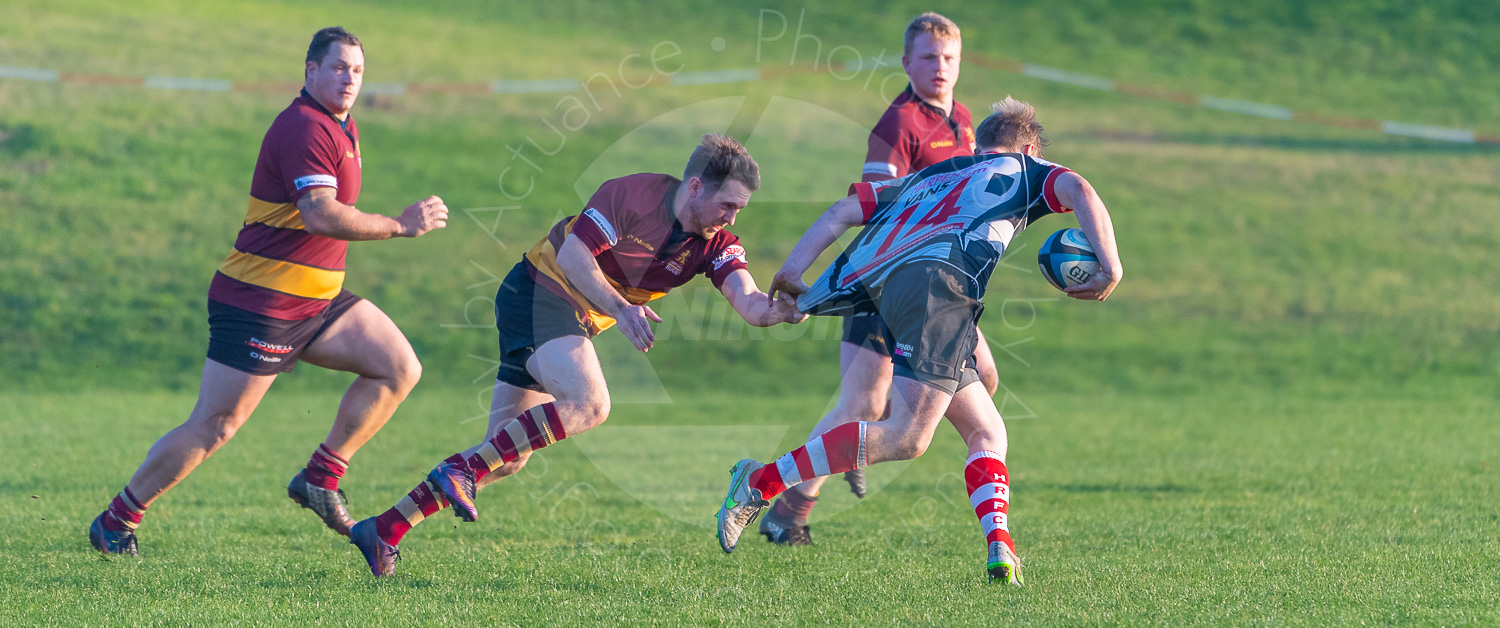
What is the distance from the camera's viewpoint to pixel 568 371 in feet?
17.6

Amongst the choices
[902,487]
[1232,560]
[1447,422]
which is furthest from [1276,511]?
[1447,422]

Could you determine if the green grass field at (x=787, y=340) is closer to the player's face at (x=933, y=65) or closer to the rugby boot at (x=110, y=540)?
the rugby boot at (x=110, y=540)

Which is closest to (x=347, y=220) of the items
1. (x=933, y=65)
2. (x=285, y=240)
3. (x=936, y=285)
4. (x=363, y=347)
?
(x=285, y=240)

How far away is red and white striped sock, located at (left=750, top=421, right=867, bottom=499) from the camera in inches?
196

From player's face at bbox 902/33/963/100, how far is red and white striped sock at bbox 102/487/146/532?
14.0 ft

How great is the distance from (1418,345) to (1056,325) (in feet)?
14.5

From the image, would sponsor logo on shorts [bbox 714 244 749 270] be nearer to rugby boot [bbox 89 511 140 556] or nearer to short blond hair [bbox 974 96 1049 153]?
short blond hair [bbox 974 96 1049 153]

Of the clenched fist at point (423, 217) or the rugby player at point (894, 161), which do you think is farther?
the rugby player at point (894, 161)

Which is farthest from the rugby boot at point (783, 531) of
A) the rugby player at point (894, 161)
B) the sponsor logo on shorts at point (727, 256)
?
the sponsor logo on shorts at point (727, 256)

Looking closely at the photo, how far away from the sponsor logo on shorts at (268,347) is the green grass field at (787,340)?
37.2 inches

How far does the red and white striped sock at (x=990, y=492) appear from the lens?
5.00m

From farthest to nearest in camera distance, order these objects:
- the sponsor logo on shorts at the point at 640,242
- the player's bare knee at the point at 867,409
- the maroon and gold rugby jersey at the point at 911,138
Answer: the maroon and gold rugby jersey at the point at 911,138
the player's bare knee at the point at 867,409
the sponsor logo on shorts at the point at 640,242

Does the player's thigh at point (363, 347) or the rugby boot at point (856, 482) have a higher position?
the player's thigh at point (363, 347)

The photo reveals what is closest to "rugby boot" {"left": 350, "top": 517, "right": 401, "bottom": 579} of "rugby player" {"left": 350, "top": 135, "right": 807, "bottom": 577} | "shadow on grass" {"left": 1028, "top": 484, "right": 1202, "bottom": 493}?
"rugby player" {"left": 350, "top": 135, "right": 807, "bottom": 577}
